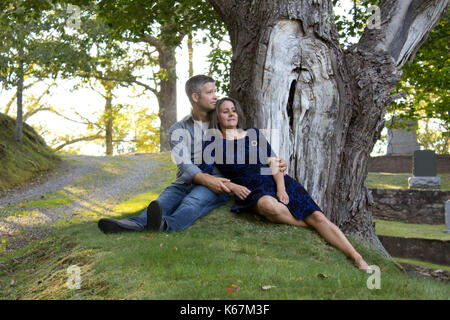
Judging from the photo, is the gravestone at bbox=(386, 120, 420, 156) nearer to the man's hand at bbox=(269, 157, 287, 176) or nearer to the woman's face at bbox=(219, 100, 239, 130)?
the man's hand at bbox=(269, 157, 287, 176)

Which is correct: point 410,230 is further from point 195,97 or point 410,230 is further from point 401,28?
point 195,97

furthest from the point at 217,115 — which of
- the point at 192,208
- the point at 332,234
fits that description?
the point at 332,234

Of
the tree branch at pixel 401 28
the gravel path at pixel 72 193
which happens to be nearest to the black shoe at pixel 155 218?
the gravel path at pixel 72 193

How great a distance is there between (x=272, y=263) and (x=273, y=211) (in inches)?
51.9

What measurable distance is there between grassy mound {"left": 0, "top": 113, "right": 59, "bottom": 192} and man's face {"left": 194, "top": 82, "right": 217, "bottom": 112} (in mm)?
11210

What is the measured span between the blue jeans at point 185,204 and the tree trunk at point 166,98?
62.9 feet

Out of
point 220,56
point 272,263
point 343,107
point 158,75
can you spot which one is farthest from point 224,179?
point 158,75

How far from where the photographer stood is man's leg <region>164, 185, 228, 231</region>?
5.93m

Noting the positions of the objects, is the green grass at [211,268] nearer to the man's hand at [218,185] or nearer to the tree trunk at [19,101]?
the man's hand at [218,185]

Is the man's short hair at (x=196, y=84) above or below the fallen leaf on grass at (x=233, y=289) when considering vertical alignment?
above

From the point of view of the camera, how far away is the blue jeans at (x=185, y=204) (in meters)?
5.97

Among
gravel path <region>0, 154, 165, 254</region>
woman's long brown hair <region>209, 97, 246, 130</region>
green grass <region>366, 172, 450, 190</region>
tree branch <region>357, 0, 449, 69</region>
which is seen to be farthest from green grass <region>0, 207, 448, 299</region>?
green grass <region>366, 172, 450, 190</region>

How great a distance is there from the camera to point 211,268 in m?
4.32
